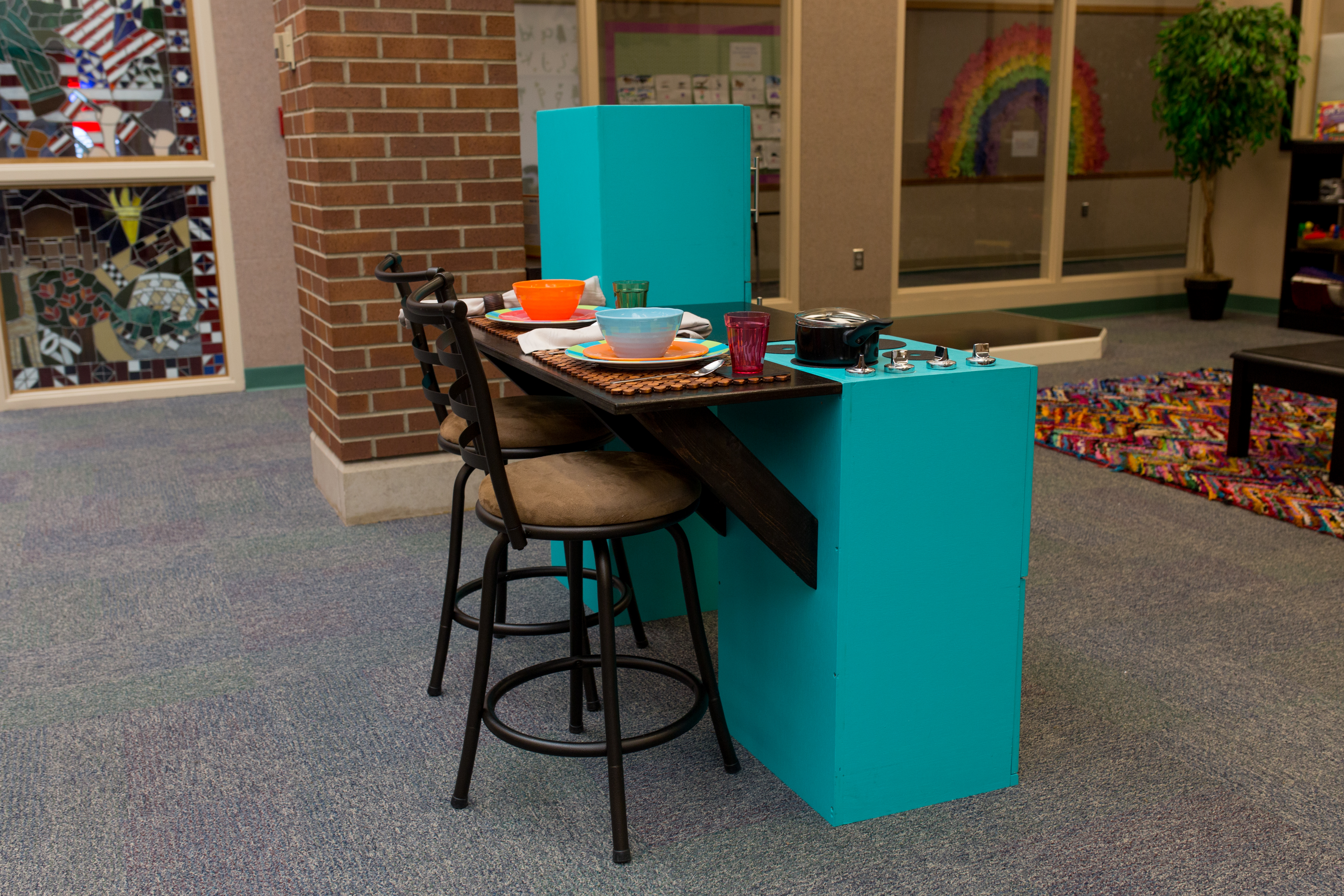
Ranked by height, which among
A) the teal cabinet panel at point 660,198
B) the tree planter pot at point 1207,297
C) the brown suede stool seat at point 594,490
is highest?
the teal cabinet panel at point 660,198

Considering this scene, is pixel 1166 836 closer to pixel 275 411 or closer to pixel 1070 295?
pixel 275 411

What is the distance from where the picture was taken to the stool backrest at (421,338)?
214cm

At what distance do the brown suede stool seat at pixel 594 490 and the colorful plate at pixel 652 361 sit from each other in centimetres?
20

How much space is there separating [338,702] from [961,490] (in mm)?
1370

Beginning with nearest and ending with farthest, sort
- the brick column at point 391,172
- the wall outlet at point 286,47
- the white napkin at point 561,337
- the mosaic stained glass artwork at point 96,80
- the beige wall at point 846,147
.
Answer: the white napkin at point 561,337 < the brick column at point 391,172 < the wall outlet at point 286,47 < the mosaic stained glass artwork at point 96,80 < the beige wall at point 846,147

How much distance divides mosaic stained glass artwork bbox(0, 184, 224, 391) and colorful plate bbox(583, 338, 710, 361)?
415cm

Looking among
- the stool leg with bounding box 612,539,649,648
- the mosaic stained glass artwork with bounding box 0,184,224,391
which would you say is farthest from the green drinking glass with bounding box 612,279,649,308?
the mosaic stained glass artwork with bounding box 0,184,224,391

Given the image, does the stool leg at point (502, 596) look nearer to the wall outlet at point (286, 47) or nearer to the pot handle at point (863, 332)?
the pot handle at point (863, 332)

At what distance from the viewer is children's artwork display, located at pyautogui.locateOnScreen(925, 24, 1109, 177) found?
23.2 feet

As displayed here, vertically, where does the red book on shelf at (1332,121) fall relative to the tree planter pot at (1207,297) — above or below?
above

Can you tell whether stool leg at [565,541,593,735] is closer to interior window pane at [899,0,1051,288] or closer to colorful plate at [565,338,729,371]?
colorful plate at [565,338,729,371]

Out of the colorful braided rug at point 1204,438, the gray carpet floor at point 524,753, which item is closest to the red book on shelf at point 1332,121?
the colorful braided rug at point 1204,438

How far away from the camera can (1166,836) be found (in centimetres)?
188

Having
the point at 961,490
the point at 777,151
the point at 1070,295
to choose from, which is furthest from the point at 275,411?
the point at 1070,295
